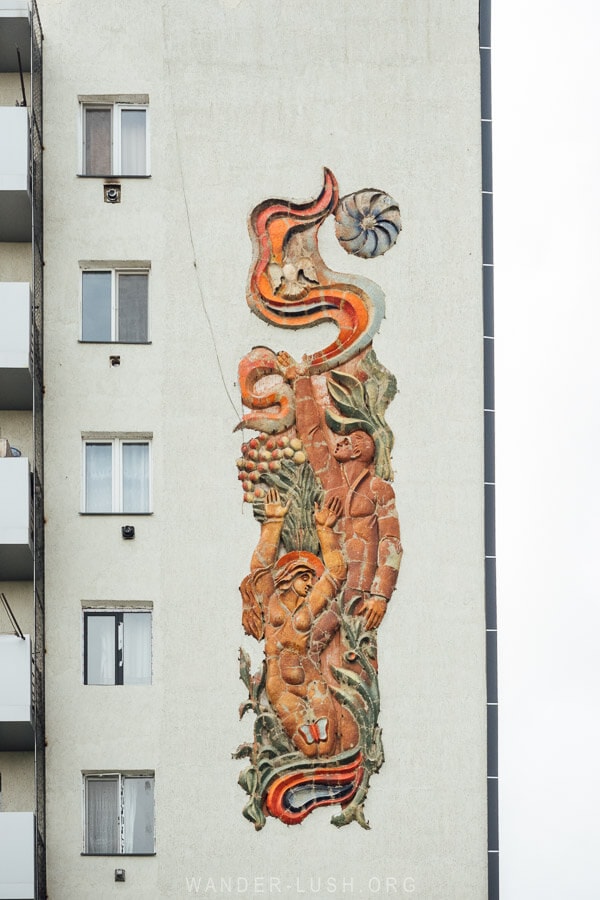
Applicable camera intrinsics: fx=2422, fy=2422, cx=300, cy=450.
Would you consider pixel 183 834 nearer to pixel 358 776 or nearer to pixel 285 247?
pixel 358 776

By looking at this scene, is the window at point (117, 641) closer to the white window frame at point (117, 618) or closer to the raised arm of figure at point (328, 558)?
the white window frame at point (117, 618)

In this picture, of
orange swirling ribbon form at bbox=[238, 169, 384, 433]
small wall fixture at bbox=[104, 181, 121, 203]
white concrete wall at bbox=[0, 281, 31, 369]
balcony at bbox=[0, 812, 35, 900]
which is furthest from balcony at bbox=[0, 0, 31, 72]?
balcony at bbox=[0, 812, 35, 900]

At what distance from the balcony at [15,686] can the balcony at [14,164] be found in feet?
23.4

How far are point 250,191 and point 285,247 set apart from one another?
1.13 metres

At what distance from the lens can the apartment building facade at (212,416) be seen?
3819cm

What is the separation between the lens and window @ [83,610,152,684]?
128ft

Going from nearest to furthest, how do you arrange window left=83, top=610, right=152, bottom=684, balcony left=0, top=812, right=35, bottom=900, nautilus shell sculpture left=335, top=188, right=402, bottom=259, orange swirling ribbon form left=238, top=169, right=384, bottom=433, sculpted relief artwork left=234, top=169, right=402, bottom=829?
balcony left=0, top=812, right=35, bottom=900, sculpted relief artwork left=234, top=169, right=402, bottom=829, window left=83, top=610, right=152, bottom=684, orange swirling ribbon form left=238, top=169, right=384, bottom=433, nautilus shell sculpture left=335, top=188, right=402, bottom=259

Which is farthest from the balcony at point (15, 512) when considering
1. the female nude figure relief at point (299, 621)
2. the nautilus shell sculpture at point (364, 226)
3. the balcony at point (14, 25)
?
the balcony at point (14, 25)

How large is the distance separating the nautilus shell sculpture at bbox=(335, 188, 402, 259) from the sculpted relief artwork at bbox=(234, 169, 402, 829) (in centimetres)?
2

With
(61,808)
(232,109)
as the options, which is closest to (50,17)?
(232,109)

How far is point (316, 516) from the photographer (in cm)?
3919

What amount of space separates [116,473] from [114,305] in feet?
9.36

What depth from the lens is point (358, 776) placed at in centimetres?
3841

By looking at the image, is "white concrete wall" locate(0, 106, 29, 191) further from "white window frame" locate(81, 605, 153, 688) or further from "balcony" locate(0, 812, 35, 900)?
"balcony" locate(0, 812, 35, 900)
